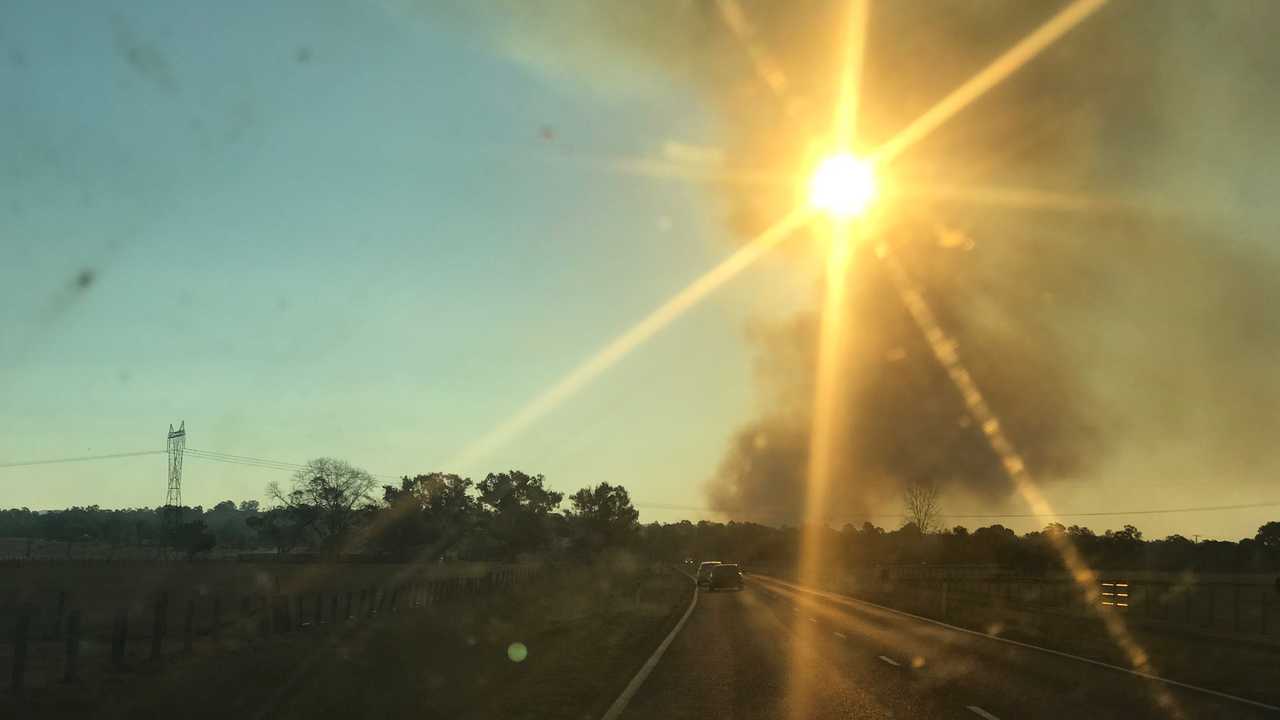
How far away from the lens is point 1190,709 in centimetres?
1370

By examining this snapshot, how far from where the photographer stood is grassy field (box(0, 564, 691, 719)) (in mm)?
13062

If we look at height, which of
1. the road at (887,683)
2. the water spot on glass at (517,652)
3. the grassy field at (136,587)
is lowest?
the grassy field at (136,587)

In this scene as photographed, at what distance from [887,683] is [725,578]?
4609 centimetres

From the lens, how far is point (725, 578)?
61.4 metres

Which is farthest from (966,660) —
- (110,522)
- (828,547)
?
(110,522)

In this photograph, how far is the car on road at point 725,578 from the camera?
61.2m

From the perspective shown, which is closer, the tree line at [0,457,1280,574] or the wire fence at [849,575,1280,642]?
the wire fence at [849,575,1280,642]

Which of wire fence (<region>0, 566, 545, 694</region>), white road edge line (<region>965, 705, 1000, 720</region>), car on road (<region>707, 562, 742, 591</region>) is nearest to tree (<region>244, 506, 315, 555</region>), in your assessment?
wire fence (<region>0, 566, 545, 694</region>)

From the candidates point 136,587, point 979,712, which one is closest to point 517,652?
point 979,712

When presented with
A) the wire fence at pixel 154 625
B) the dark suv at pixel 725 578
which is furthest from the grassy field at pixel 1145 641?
the wire fence at pixel 154 625

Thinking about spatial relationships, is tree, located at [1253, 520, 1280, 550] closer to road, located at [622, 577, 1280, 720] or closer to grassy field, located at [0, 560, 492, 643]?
grassy field, located at [0, 560, 492, 643]

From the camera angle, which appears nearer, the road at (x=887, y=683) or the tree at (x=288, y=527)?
the road at (x=887, y=683)

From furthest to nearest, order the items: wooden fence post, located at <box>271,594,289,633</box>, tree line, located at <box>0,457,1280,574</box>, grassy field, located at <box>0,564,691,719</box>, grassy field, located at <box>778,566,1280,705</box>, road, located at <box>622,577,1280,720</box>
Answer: tree line, located at <box>0,457,1280,574</box>
wooden fence post, located at <box>271,594,289,633</box>
grassy field, located at <box>778,566,1280,705</box>
road, located at <box>622,577,1280,720</box>
grassy field, located at <box>0,564,691,719</box>

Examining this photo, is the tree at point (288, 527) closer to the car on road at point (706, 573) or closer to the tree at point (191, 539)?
the tree at point (191, 539)
